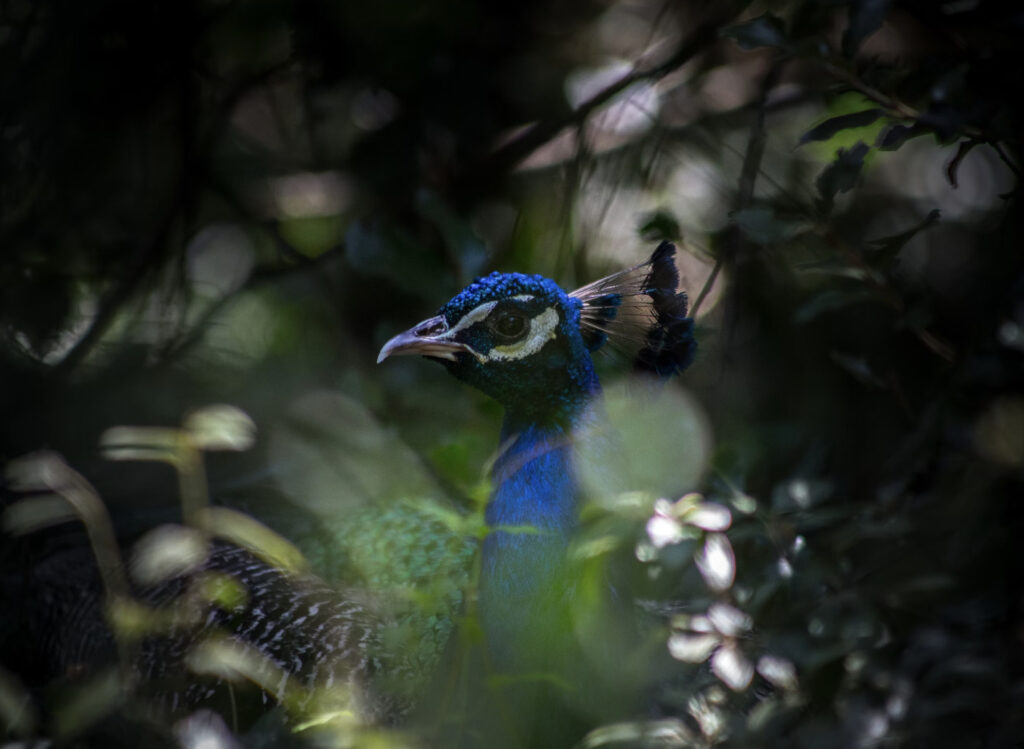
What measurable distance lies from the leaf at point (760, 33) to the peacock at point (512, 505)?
302 mm


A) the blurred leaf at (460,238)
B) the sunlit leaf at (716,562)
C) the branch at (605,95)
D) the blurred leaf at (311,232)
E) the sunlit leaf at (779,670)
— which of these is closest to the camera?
the sunlit leaf at (779,670)

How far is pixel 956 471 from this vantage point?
1172 millimetres

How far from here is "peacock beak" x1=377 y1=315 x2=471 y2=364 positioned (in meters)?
1.30

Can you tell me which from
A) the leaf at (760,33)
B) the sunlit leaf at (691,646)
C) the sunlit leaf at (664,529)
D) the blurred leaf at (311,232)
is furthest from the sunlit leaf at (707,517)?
the blurred leaf at (311,232)

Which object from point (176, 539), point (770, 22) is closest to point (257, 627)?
point (176, 539)

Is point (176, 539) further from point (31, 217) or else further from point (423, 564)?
point (31, 217)

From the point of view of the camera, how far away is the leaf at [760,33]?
1.19 metres

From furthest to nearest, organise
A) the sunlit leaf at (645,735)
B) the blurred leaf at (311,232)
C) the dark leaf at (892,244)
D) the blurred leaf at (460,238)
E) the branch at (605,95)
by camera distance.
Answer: the blurred leaf at (311,232) → the branch at (605,95) → the blurred leaf at (460,238) → the dark leaf at (892,244) → the sunlit leaf at (645,735)

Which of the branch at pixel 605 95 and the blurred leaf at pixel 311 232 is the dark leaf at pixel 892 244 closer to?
the branch at pixel 605 95

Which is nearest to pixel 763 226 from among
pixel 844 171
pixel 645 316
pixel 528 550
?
pixel 844 171

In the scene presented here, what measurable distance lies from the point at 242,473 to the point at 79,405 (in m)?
0.43

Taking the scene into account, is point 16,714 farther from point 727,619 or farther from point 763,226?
point 763,226

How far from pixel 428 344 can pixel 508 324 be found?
0.12 metres

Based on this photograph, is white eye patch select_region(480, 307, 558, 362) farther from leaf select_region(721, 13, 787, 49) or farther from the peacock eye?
leaf select_region(721, 13, 787, 49)
